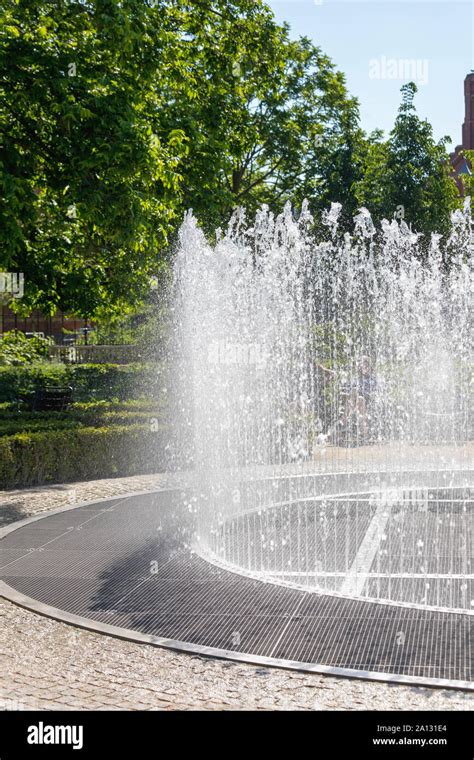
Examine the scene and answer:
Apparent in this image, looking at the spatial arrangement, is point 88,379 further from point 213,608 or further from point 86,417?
point 213,608

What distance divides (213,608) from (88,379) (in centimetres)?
1887

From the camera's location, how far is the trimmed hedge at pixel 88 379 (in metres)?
23.3

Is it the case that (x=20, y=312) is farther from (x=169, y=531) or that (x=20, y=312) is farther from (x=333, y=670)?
(x=333, y=670)

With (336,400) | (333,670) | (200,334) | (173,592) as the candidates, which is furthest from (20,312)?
(333,670)

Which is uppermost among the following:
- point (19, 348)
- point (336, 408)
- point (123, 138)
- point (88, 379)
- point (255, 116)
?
point (255, 116)

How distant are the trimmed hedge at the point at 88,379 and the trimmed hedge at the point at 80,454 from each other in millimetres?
7177

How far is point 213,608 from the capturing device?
7316mm

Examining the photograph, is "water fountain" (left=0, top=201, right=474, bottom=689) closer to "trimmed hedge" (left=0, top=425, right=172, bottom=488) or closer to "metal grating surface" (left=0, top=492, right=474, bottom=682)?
"metal grating surface" (left=0, top=492, right=474, bottom=682)

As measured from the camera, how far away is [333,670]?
18.7 feet

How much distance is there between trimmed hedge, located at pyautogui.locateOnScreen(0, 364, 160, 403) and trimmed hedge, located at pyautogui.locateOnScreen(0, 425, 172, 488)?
7.18m

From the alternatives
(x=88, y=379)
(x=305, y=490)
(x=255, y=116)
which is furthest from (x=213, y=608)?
(x=255, y=116)

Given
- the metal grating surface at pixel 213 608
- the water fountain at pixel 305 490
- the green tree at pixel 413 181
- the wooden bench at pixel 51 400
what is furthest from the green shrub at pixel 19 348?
the green tree at pixel 413 181

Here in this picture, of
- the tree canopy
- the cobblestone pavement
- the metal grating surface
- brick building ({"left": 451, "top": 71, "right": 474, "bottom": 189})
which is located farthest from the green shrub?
brick building ({"left": 451, "top": 71, "right": 474, "bottom": 189})

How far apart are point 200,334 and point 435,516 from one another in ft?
16.4
